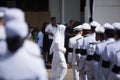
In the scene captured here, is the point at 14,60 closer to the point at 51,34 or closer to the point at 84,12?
the point at 51,34

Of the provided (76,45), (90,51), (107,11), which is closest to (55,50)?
(76,45)

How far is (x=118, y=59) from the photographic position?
830cm

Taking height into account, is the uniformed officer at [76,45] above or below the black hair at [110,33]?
below

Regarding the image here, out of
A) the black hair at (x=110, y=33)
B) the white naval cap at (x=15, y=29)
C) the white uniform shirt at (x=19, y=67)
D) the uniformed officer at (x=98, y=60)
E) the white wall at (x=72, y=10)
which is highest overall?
the white naval cap at (x=15, y=29)

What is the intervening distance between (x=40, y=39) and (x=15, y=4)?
4.81 meters

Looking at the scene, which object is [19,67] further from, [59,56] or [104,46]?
[59,56]

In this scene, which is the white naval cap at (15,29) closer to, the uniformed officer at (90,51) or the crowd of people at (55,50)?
the crowd of people at (55,50)

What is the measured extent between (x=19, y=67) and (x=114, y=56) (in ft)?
14.8

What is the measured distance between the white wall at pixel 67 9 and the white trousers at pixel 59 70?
815cm

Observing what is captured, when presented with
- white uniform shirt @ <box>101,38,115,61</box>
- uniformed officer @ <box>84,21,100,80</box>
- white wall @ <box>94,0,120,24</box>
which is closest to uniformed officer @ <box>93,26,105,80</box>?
white uniform shirt @ <box>101,38,115,61</box>

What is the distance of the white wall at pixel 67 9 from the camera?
22.9 m

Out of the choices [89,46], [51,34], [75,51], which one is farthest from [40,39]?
[89,46]

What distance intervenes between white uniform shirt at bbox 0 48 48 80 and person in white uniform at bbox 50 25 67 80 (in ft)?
33.1

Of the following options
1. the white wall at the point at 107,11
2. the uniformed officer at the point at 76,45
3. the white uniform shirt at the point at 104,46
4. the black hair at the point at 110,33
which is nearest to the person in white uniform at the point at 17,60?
the white uniform shirt at the point at 104,46
